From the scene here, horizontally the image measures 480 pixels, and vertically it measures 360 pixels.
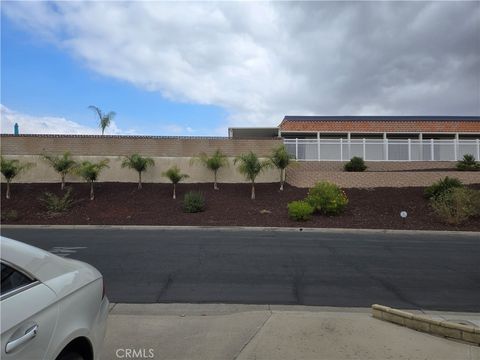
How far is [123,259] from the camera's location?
9.86 meters

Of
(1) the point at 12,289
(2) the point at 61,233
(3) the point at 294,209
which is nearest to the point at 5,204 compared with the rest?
(2) the point at 61,233

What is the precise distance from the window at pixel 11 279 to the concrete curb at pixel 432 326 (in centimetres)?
440

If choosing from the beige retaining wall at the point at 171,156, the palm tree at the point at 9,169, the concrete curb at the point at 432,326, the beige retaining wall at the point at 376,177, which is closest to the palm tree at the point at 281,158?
the beige retaining wall at the point at 376,177

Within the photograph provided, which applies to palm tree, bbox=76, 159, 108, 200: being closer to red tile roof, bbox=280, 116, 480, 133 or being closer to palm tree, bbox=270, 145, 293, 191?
palm tree, bbox=270, 145, 293, 191

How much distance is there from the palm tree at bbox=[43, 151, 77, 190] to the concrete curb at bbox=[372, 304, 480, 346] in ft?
65.4

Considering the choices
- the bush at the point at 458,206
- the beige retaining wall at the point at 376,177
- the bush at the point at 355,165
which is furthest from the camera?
the bush at the point at 355,165

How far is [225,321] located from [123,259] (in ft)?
15.6

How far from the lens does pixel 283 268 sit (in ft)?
29.8

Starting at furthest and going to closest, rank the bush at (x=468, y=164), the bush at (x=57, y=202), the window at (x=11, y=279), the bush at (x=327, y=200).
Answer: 1. the bush at (x=468, y=164)
2. the bush at (x=57, y=202)
3. the bush at (x=327, y=200)
4. the window at (x=11, y=279)

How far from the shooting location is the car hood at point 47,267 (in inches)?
122

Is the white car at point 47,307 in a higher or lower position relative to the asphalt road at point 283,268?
higher

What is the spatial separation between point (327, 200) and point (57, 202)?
12.3 m

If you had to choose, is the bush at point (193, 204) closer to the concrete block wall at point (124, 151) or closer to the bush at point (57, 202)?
the concrete block wall at point (124, 151)
